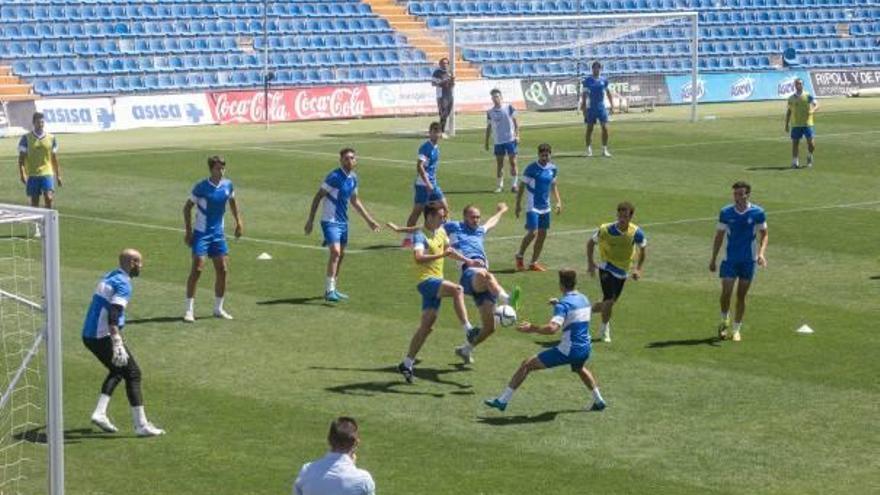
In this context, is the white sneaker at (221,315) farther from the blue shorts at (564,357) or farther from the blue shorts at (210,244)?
the blue shorts at (564,357)

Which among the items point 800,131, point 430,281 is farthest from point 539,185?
point 800,131

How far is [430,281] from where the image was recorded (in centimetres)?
2125

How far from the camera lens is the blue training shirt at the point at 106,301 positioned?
18.3m

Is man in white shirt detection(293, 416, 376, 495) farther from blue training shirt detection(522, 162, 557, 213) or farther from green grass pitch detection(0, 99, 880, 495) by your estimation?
blue training shirt detection(522, 162, 557, 213)

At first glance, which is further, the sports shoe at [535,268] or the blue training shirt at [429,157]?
the blue training shirt at [429,157]

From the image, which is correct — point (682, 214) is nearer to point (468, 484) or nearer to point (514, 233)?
point (514, 233)

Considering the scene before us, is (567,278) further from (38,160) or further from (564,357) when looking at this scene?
(38,160)

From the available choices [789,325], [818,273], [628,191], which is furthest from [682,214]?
[789,325]

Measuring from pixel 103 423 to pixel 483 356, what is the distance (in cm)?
571

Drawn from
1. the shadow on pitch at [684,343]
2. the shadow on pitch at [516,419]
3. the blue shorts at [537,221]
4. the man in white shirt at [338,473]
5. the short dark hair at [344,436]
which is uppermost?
the short dark hair at [344,436]

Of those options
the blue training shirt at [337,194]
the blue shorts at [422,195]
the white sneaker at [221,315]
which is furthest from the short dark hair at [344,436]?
the blue shorts at [422,195]

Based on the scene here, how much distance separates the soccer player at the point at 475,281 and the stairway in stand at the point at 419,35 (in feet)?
128

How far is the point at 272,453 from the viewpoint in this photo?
17875mm

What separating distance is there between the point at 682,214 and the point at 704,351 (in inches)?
504
